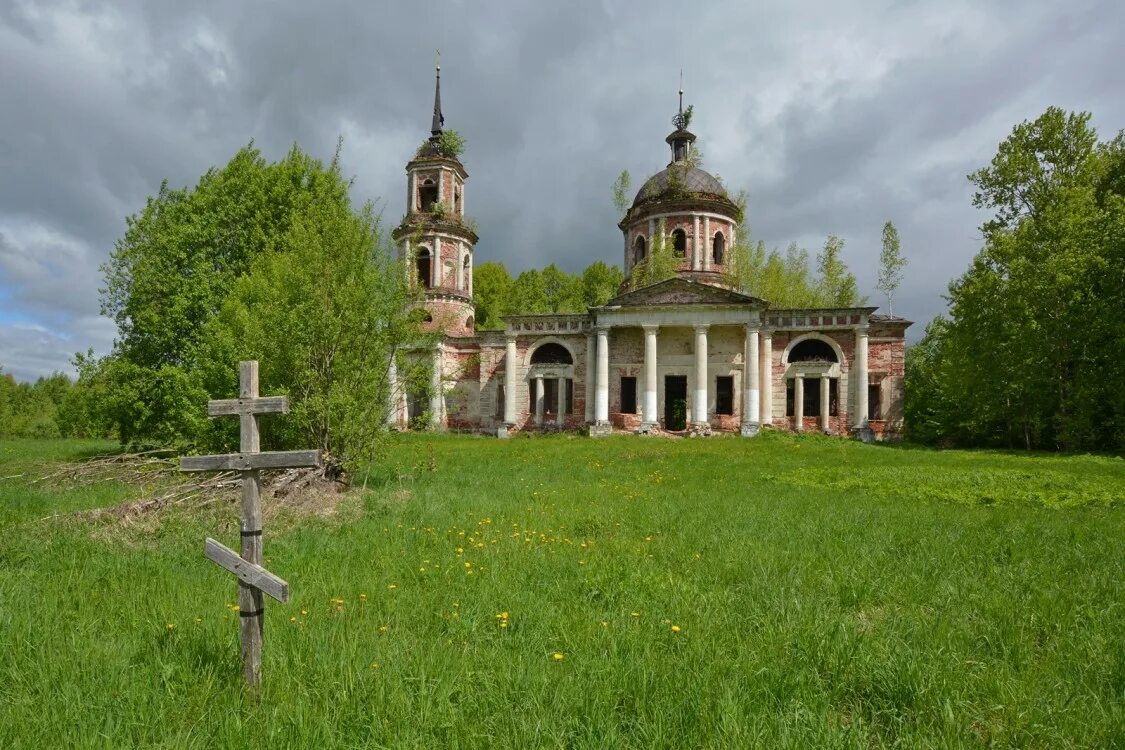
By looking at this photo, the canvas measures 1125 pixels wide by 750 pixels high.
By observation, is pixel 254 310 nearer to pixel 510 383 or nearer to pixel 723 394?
pixel 510 383

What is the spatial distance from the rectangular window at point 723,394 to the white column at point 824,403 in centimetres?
419

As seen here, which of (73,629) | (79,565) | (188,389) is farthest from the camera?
(188,389)

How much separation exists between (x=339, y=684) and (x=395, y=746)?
2.38 feet

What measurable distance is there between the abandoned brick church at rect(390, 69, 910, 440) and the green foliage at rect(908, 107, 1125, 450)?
4130 millimetres

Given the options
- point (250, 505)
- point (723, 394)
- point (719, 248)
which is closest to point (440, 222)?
point (719, 248)

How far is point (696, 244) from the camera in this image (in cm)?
3250

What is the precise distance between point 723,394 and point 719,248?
894 cm

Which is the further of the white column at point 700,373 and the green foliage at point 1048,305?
the white column at point 700,373

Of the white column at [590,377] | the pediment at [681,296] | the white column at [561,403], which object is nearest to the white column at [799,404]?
the pediment at [681,296]

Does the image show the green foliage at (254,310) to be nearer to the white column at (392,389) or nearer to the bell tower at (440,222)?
the white column at (392,389)

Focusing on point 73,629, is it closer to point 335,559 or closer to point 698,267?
point 335,559

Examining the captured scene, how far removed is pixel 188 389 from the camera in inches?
479

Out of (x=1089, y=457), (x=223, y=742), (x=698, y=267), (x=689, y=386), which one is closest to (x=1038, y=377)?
(x=1089, y=457)

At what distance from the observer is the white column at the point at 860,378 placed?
27.2 meters
